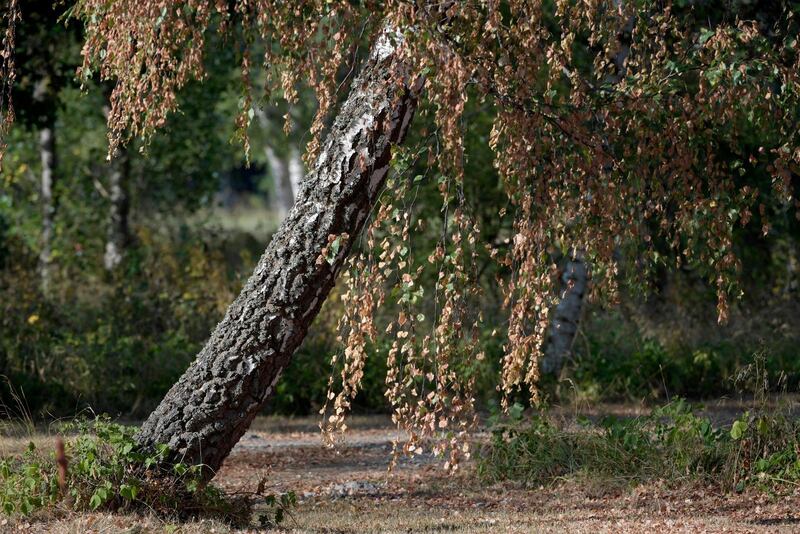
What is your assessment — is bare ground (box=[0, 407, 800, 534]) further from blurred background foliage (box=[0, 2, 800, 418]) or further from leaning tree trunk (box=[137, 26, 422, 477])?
blurred background foliage (box=[0, 2, 800, 418])

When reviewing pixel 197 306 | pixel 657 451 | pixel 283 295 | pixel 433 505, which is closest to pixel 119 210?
pixel 197 306

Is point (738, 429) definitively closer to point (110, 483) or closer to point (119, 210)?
point (110, 483)

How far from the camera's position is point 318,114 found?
18.8 ft

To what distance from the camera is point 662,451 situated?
26.2 feet

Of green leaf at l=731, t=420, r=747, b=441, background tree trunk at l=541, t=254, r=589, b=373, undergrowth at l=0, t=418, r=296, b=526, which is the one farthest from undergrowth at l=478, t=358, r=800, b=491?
background tree trunk at l=541, t=254, r=589, b=373

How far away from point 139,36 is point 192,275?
8567 mm

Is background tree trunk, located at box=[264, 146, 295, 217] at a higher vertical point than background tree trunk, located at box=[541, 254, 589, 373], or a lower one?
higher

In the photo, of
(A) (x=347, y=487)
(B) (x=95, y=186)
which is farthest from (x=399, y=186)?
(B) (x=95, y=186)

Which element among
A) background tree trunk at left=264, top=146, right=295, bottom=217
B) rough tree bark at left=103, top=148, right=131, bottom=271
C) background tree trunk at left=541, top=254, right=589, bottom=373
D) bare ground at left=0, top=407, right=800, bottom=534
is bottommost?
bare ground at left=0, top=407, right=800, bottom=534

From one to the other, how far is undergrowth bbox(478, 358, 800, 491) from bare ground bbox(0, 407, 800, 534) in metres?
0.12

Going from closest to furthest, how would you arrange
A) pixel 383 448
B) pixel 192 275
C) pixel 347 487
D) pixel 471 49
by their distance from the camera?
pixel 471 49, pixel 347 487, pixel 383 448, pixel 192 275

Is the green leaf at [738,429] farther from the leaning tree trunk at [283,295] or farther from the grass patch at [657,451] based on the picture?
the leaning tree trunk at [283,295]

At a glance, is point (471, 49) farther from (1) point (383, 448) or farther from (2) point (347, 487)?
(1) point (383, 448)

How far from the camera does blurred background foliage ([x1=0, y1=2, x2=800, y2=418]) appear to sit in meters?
11.4
